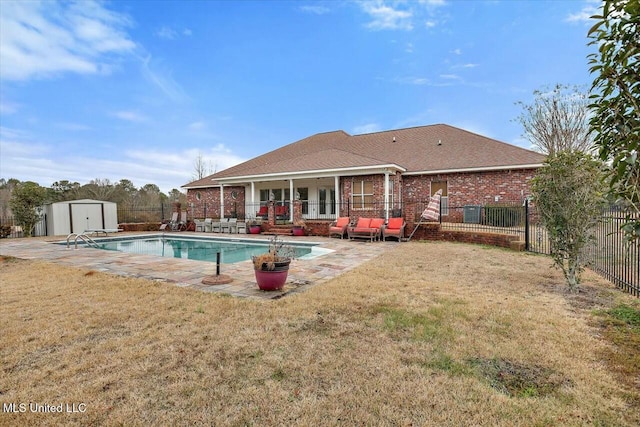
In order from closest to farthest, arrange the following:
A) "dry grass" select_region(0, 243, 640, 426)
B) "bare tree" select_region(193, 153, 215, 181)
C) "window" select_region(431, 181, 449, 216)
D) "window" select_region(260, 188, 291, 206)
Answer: "dry grass" select_region(0, 243, 640, 426), "window" select_region(431, 181, 449, 216), "window" select_region(260, 188, 291, 206), "bare tree" select_region(193, 153, 215, 181)

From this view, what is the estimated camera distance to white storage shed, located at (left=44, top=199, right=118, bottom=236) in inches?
653

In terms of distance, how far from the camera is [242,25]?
511 inches

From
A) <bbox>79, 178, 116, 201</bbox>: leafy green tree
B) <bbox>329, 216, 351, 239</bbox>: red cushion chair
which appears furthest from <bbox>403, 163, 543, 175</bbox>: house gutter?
<bbox>79, 178, 116, 201</bbox>: leafy green tree

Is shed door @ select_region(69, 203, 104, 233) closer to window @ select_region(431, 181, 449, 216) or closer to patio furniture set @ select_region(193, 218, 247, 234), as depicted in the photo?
patio furniture set @ select_region(193, 218, 247, 234)

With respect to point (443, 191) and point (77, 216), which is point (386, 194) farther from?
point (77, 216)

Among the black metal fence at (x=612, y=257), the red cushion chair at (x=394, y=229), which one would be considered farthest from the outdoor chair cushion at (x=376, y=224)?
the black metal fence at (x=612, y=257)

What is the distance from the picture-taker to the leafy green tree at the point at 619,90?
1550 millimetres

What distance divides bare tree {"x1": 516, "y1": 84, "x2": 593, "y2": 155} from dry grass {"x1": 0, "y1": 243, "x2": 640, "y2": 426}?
66.2ft

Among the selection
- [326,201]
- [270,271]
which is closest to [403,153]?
[326,201]

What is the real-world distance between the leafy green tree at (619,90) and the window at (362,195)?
14.3 metres

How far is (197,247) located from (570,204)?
13.6 metres

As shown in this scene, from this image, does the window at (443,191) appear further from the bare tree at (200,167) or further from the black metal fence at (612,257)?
the bare tree at (200,167)

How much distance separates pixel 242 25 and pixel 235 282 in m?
11.8

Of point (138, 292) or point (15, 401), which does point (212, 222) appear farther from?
point (15, 401)
